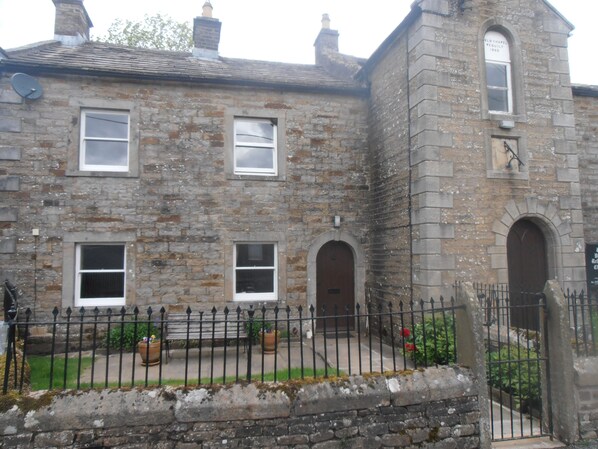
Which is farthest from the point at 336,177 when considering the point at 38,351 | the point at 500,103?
the point at 38,351

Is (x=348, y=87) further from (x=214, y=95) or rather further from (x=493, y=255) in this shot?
(x=493, y=255)

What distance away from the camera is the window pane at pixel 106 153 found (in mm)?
9008

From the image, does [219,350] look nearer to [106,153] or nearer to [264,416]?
[264,416]

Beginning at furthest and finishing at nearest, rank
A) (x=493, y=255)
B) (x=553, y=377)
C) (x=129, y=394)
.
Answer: (x=493, y=255)
(x=553, y=377)
(x=129, y=394)

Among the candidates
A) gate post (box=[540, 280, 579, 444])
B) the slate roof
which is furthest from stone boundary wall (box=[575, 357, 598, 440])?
the slate roof

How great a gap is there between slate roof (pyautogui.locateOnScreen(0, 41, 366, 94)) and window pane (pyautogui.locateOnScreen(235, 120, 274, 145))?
97 cm

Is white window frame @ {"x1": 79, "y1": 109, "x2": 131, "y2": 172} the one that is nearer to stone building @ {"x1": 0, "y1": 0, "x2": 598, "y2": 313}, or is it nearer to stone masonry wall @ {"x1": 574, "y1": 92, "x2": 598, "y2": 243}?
stone building @ {"x1": 0, "y1": 0, "x2": 598, "y2": 313}

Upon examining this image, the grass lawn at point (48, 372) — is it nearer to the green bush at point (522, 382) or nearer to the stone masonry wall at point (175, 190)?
the stone masonry wall at point (175, 190)

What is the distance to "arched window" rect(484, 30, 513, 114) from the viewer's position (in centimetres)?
859

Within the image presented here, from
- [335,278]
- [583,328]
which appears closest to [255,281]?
[335,278]

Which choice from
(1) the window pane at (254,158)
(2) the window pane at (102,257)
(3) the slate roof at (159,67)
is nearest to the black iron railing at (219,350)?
(2) the window pane at (102,257)

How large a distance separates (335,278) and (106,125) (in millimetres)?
6987

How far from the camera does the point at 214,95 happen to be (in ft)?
31.2

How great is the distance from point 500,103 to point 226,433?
8.89m
